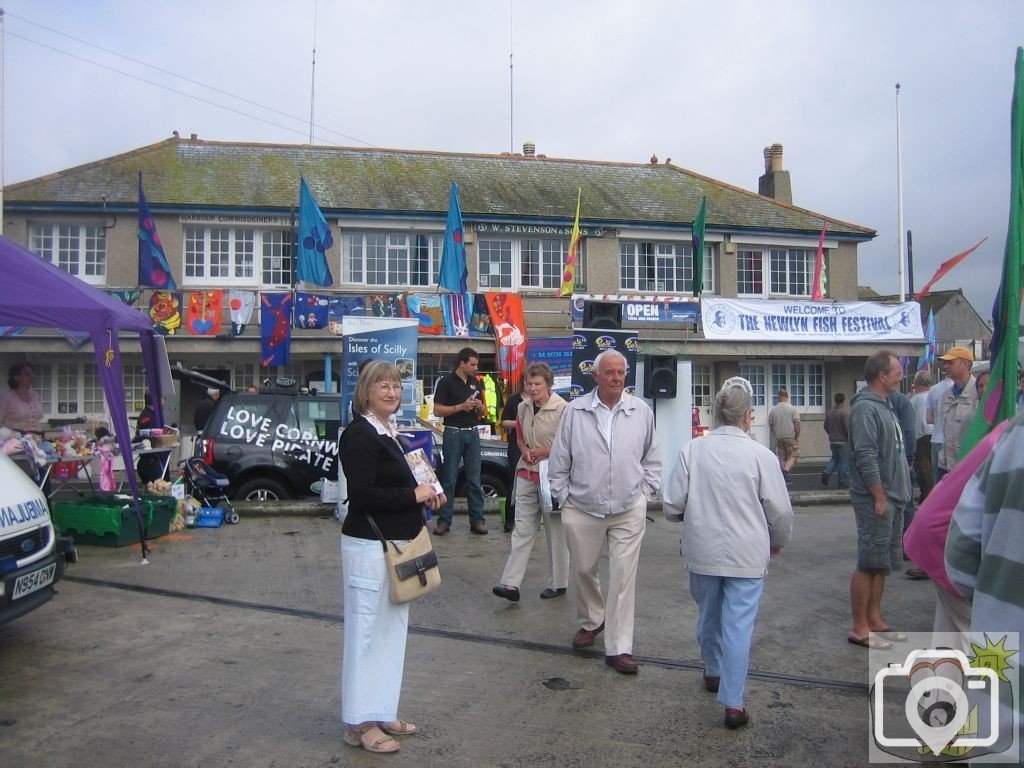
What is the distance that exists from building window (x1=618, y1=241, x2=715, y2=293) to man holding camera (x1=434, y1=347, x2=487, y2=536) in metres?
12.8

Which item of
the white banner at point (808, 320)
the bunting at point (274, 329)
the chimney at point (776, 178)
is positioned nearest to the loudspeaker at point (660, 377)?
the white banner at point (808, 320)

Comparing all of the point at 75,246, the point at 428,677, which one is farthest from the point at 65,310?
the point at 75,246

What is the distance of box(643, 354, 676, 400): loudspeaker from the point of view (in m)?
12.1

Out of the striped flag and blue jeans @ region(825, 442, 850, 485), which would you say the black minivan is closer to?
blue jeans @ region(825, 442, 850, 485)

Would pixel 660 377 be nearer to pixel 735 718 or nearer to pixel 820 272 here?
pixel 735 718

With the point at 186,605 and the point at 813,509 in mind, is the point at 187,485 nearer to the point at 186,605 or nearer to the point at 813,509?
the point at 186,605

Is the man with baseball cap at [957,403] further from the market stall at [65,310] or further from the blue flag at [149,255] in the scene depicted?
the blue flag at [149,255]

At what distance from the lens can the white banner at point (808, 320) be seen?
791 inches

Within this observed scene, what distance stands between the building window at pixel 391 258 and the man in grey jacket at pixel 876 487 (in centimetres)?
1590

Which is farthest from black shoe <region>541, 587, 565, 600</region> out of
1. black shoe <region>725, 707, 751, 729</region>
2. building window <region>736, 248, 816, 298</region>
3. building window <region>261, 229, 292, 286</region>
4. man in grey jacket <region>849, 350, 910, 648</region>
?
building window <region>736, 248, 816, 298</region>

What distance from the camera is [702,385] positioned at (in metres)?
22.1

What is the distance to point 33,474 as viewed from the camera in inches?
313

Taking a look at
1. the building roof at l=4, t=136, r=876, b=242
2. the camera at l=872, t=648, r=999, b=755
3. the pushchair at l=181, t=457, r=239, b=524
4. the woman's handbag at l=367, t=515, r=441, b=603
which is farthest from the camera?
the building roof at l=4, t=136, r=876, b=242

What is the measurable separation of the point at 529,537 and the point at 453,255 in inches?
511
